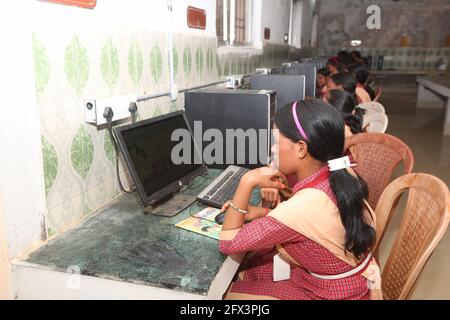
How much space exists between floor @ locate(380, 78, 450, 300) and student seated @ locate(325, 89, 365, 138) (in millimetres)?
818

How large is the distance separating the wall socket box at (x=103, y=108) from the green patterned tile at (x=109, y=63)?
0.07 m

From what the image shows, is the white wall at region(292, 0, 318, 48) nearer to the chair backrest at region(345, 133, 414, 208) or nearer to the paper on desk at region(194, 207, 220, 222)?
the chair backrest at region(345, 133, 414, 208)

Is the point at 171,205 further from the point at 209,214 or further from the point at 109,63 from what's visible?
the point at 109,63

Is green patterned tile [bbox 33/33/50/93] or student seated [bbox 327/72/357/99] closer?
green patterned tile [bbox 33/33/50/93]

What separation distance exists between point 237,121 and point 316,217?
0.95 metres

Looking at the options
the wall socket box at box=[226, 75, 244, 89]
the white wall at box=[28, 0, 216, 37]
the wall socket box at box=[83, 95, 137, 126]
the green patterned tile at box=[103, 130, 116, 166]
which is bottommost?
the green patterned tile at box=[103, 130, 116, 166]

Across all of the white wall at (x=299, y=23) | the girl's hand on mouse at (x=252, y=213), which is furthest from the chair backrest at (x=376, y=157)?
the white wall at (x=299, y=23)

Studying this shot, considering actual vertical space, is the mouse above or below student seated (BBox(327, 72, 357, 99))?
below

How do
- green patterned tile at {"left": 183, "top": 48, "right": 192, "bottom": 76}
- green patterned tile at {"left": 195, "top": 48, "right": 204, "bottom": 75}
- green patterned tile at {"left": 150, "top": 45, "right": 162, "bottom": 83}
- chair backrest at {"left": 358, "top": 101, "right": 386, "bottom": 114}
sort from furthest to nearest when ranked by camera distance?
chair backrest at {"left": 358, "top": 101, "right": 386, "bottom": 114}
green patterned tile at {"left": 195, "top": 48, "right": 204, "bottom": 75}
green patterned tile at {"left": 183, "top": 48, "right": 192, "bottom": 76}
green patterned tile at {"left": 150, "top": 45, "right": 162, "bottom": 83}

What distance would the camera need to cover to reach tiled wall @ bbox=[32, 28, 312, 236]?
3.82 feet

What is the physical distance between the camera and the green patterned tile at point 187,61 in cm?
214

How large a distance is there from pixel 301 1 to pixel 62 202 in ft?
23.1

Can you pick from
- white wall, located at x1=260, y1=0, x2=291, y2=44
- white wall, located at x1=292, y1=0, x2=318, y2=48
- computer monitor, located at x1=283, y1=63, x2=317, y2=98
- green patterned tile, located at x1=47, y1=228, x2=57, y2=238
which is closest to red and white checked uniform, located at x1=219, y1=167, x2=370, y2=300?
green patterned tile, located at x1=47, y1=228, x2=57, y2=238
